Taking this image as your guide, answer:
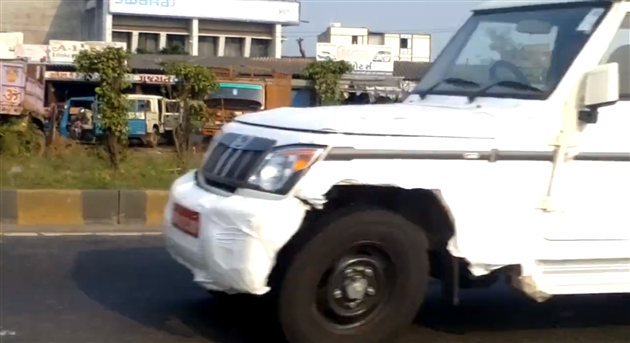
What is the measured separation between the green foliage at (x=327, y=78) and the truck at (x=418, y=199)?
9935 millimetres

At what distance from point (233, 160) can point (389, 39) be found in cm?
6990

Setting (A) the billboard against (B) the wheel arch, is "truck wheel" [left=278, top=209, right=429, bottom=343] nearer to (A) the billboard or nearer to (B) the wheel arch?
(B) the wheel arch

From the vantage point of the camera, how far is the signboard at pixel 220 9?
2867 inches

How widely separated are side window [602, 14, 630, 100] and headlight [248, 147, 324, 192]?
1.77 m

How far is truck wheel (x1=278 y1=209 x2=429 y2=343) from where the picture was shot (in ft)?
A: 17.4

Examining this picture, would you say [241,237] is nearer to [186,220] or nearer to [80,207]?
[186,220]

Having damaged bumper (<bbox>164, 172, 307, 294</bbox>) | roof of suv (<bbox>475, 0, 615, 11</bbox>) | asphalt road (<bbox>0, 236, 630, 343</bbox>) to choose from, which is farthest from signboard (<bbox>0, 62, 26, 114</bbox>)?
damaged bumper (<bbox>164, 172, 307, 294</bbox>)

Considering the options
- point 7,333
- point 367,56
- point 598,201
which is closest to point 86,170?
point 7,333

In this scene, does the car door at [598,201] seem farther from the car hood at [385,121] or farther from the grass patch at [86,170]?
the grass patch at [86,170]

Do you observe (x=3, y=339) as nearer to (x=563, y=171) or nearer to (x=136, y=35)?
(x=563, y=171)

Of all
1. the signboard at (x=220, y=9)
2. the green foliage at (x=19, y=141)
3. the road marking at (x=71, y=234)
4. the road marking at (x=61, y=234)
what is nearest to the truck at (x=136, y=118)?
the green foliage at (x=19, y=141)

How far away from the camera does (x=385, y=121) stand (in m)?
5.52

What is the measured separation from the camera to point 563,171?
5.71 m

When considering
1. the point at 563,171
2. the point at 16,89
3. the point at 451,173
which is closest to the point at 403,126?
the point at 451,173
